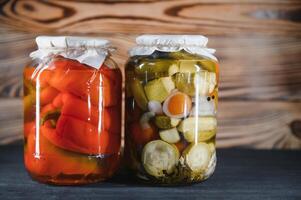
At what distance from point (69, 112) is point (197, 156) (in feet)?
0.69

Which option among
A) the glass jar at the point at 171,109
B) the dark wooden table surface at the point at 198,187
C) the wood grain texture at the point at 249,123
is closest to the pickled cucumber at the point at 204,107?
the glass jar at the point at 171,109

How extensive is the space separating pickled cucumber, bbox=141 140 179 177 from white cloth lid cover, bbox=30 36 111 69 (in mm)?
154

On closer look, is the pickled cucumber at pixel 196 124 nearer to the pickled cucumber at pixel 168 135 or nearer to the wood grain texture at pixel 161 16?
the pickled cucumber at pixel 168 135

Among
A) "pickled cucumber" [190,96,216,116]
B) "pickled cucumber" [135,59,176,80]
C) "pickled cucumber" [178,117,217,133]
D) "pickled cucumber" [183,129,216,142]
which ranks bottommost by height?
"pickled cucumber" [183,129,216,142]

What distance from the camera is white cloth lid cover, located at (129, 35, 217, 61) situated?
26.1 inches

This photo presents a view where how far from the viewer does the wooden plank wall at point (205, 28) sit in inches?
38.9

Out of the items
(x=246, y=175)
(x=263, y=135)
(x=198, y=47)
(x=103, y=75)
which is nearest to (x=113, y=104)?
(x=103, y=75)

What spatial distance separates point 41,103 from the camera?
0.67m

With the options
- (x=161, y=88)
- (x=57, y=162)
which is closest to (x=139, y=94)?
(x=161, y=88)

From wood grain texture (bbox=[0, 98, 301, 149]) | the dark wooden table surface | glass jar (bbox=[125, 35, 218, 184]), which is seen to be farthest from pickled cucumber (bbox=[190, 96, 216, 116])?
wood grain texture (bbox=[0, 98, 301, 149])

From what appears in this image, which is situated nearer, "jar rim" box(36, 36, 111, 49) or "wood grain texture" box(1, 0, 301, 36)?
"jar rim" box(36, 36, 111, 49)

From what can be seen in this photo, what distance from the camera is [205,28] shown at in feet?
3.25

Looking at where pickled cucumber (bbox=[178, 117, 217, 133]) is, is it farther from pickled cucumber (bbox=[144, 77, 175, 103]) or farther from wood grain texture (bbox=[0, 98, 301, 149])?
wood grain texture (bbox=[0, 98, 301, 149])

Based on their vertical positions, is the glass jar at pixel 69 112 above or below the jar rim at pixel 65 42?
below
